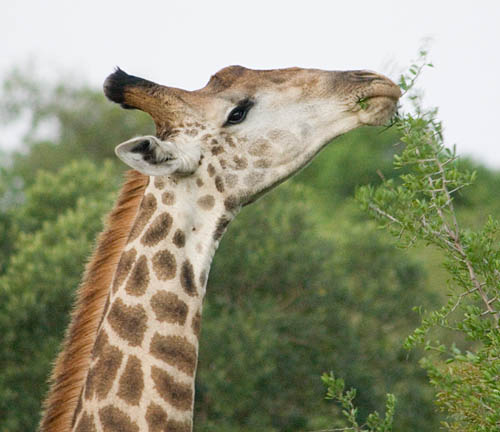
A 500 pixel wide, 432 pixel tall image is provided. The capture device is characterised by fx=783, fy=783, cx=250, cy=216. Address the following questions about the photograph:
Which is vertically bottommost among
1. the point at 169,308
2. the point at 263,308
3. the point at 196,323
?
the point at 263,308

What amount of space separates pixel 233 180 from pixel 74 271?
7.32 meters

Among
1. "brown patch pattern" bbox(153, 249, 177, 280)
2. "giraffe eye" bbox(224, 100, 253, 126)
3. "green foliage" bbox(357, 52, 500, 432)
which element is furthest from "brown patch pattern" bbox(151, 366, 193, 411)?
"giraffe eye" bbox(224, 100, 253, 126)

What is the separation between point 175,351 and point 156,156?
93 centimetres

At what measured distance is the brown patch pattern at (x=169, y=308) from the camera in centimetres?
373

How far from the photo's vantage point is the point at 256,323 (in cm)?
1147

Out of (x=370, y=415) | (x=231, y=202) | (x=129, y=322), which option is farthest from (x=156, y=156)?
(x=370, y=415)

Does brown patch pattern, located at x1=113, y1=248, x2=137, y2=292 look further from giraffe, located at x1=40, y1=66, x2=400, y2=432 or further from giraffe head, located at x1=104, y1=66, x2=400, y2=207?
giraffe head, located at x1=104, y1=66, x2=400, y2=207

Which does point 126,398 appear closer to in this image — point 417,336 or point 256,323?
point 417,336

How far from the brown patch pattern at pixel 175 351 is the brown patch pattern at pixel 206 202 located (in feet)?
2.31

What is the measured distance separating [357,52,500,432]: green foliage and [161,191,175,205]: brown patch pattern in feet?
3.43

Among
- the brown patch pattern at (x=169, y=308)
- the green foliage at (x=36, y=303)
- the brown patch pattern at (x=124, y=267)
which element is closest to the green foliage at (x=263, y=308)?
the green foliage at (x=36, y=303)

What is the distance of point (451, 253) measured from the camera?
151 inches

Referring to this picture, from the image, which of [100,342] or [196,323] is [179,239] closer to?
[196,323]

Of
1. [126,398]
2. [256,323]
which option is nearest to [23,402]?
[256,323]
